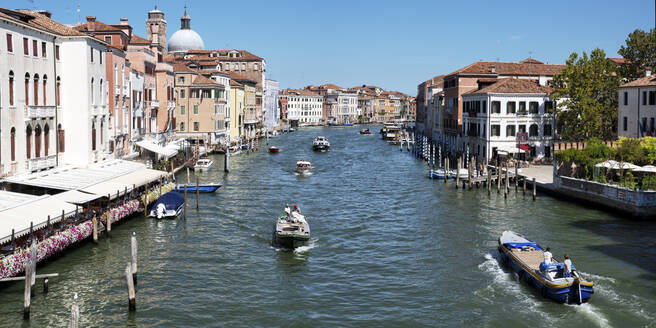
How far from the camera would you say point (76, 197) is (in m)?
24.6

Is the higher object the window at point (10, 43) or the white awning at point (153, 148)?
the window at point (10, 43)

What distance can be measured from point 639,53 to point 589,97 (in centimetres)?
496

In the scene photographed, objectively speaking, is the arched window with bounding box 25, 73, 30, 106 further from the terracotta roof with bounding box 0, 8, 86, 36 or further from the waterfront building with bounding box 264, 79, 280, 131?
the waterfront building with bounding box 264, 79, 280, 131

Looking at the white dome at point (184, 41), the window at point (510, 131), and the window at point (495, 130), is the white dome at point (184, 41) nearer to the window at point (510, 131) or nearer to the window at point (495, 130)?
the window at point (495, 130)

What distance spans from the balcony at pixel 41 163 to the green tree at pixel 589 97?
34.1 metres

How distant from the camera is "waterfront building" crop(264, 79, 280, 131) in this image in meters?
123

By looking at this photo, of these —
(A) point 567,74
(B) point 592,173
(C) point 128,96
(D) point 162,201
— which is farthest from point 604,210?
(C) point 128,96

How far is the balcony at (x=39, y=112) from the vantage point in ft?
87.3

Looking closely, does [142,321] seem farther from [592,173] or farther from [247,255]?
[592,173]

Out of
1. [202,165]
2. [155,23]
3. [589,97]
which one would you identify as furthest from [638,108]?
[155,23]

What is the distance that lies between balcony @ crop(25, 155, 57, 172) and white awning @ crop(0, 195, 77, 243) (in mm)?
3758

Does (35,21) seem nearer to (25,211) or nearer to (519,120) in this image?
(25,211)

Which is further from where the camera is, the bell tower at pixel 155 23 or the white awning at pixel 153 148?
the bell tower at pixel 155 23

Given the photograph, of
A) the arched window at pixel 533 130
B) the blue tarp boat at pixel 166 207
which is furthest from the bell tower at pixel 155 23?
the blue tarp boat at pixel 166 207
